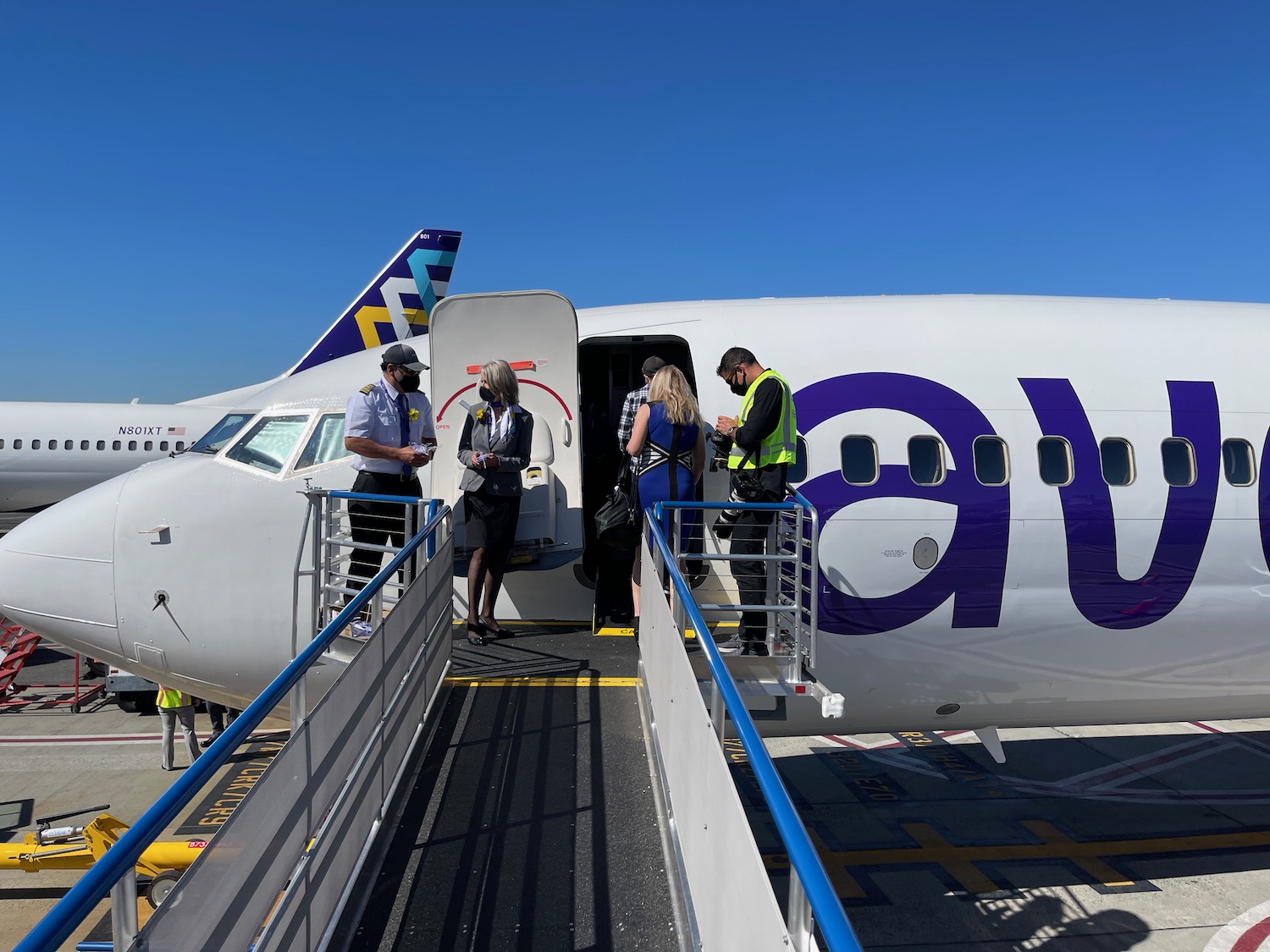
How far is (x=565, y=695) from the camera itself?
523 centimetres

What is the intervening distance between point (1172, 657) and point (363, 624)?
5352mm

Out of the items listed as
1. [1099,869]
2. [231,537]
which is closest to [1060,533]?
[1099,869]


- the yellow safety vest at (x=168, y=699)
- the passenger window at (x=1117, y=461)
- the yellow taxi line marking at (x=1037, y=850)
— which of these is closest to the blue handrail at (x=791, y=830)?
the passenger window at (x=1117, y=461)

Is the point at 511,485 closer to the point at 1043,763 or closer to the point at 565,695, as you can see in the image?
the point at 565,695

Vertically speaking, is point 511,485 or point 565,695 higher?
point 511,485

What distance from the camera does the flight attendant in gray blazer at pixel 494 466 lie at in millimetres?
5680

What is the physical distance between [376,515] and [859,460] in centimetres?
313

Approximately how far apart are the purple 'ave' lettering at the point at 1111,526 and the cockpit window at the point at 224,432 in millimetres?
5637

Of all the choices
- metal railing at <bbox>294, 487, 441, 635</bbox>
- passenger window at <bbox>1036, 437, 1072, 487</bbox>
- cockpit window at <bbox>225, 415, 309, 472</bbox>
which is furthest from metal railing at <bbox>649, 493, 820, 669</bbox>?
cockpit window at <bbox>225, 415, 309, 472</bbox>

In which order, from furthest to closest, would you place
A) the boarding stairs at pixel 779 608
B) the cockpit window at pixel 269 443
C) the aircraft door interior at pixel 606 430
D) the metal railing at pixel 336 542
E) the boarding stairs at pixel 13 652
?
the boarding stairs at pixel 13 652 < the aircraft door interior at pixel 606 430 < the cockpit window at pixel 269 443 < the metal railing at pixel 336 542 < the boarding stairs at pixel 779 608

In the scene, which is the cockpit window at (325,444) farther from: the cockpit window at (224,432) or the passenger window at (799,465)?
the passenger window at (799,465)

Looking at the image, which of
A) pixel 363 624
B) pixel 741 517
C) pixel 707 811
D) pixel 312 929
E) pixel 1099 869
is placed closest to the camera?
pixel 707 811

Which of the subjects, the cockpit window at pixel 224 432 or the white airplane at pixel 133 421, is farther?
the white airplane at pixel 133 421

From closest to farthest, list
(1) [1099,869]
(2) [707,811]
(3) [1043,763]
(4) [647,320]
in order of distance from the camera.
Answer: (2) [707,811], (4) [647,320], (1) [1099,869], (3) [1043,763]
